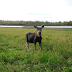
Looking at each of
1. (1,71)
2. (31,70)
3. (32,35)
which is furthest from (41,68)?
(32,35)

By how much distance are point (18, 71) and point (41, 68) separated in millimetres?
995

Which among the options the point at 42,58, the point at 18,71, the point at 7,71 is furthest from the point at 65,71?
the point at 7,71

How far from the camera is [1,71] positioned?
2895 mm

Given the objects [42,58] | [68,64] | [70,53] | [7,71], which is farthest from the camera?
[70,53]

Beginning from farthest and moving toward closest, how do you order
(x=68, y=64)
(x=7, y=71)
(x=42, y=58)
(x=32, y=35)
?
1. (x=32, y=35)
2. (x=42, y=58)
3. (x=68, y=64)
4. (x=7, y=71)

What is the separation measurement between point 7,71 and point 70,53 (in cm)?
414

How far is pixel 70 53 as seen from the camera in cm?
496

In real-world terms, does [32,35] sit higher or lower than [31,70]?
higher

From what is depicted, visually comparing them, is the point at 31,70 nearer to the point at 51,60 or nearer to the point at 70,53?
the point at 51,60

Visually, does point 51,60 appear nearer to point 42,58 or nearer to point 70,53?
point 42,58

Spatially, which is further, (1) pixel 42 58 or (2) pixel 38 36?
(2) pixel 38 36

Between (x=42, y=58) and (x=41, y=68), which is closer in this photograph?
(x=41, y=68)

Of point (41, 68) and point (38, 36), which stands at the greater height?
point (38, 36)

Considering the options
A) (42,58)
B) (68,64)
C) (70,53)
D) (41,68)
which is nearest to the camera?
(41,68)
